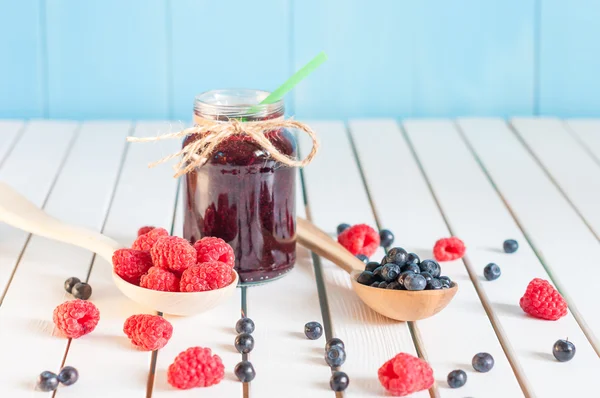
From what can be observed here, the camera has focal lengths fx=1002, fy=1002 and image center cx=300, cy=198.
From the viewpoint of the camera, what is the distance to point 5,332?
1299 mm

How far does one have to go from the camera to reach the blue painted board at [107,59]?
2557 mm

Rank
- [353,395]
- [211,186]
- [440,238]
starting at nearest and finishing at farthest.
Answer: [353,395], [211,186], [440,238]

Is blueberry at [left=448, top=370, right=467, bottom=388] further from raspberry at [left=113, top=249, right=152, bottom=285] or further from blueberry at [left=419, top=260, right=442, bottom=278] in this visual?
raspberry at [left=113, top=249, right=152, bottom=285]

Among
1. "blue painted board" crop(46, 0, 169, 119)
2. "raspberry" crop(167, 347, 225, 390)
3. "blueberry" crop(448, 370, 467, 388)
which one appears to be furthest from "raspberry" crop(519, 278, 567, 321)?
"blue painted board" crop(46, 0, 169, 119)

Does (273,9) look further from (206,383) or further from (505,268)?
(206,383)

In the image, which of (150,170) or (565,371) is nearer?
(565,371)

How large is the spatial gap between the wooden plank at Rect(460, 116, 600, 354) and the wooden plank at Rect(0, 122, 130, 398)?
0.70 metres

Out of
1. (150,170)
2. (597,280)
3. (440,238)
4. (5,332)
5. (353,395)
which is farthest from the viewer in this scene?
(150,170)

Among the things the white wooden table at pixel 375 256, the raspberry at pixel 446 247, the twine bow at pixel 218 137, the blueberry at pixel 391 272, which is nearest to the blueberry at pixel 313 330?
the white wooden table at pixel 375 256

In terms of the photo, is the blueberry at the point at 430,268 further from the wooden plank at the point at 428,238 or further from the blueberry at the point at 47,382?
the blueberry at the point at 47,382

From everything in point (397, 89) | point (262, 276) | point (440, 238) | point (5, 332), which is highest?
point (397, 89)

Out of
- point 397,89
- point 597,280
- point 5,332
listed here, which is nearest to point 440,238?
point 597,280

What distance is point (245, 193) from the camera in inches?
55.5

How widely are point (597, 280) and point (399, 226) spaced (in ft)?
1.19
